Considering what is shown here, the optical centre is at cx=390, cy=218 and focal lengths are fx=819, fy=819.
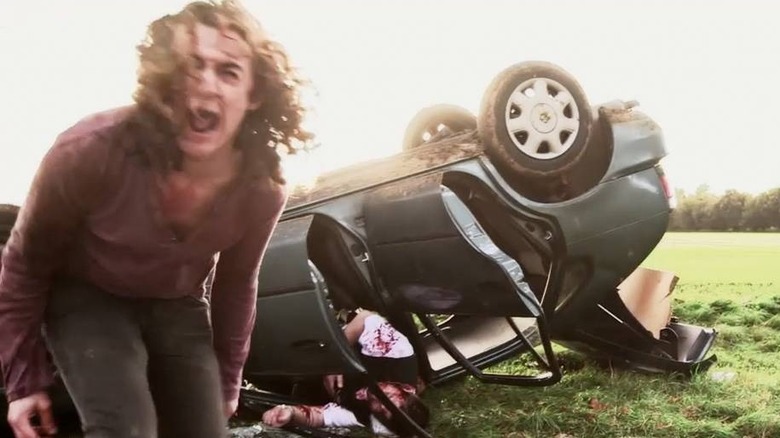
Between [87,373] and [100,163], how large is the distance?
0.30 meters

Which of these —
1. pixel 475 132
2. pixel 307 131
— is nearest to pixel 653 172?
pixel 475 132

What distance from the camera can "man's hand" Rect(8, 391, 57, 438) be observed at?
122 cm

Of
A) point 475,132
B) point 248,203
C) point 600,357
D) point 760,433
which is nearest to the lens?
point 248,203

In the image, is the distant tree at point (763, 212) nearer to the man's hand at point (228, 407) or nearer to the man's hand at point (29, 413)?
the man's hand at point (228, 407)

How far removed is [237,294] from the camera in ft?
4.83

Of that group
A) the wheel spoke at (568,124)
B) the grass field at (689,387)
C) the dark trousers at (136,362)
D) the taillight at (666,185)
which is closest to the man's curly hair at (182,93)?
the dark trousers at (136,362)

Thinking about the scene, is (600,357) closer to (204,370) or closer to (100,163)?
(204,370)

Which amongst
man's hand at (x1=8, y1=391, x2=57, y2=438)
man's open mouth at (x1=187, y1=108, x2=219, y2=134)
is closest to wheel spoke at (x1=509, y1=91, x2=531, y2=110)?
man's open mouth at (x1=187, y1=108, x2=219, y2=134)

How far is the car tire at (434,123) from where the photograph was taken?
Result: 3.09 meters

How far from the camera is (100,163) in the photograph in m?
1.15

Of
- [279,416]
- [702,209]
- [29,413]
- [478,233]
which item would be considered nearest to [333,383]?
[279,416]

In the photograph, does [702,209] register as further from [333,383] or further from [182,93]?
[182,93]

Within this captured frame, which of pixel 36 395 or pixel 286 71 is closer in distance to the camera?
pixel 36 395

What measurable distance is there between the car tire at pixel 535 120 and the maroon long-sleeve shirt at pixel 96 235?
52.8 inches
